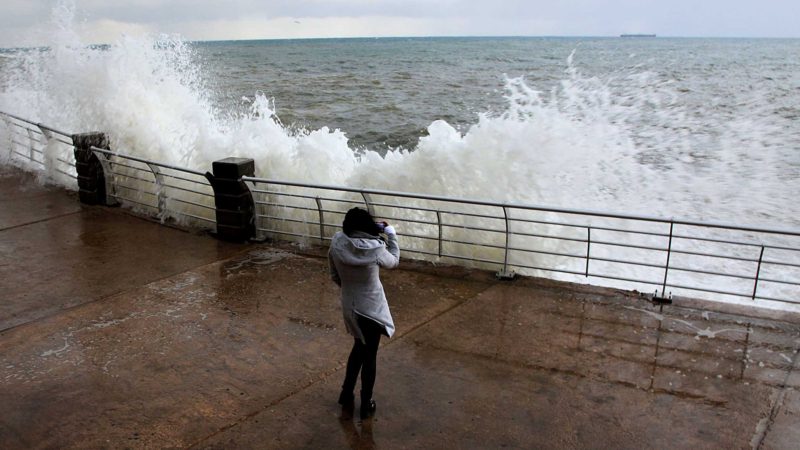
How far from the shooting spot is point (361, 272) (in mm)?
4348

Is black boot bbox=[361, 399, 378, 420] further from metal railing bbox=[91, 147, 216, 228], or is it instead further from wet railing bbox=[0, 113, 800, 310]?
metal railing bbox=[91, 147, 216, 228]

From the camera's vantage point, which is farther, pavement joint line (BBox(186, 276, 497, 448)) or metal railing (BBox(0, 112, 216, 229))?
metal railing (BBox(0, 112, 216, 229))

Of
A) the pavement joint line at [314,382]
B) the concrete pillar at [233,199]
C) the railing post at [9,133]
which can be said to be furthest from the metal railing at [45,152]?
the pavement joint line at [314,382]

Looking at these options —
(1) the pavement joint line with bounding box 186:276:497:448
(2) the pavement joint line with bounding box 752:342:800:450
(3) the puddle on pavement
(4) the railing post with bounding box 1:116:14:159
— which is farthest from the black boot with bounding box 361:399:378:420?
(4) the railing post with bounding box 1:116:14:159

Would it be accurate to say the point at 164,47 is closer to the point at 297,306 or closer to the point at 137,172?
the point at 137,172

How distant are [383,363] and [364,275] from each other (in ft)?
4.55

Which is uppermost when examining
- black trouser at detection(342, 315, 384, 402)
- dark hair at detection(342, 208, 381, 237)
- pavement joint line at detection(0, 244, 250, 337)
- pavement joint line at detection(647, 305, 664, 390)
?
dark hair at detection(342, 208, 381, 237)

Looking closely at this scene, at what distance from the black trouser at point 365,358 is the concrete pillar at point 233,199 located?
465 cm

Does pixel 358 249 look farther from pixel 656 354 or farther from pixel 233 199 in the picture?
pixel 233 199

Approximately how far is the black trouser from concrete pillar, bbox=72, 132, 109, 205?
25.6 ft

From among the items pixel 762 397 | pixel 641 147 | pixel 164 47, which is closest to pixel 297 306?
pixel 762 397

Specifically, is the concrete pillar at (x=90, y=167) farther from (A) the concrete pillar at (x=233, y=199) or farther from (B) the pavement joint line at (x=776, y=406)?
(B) the pavement joint line at (x=776, y=406)

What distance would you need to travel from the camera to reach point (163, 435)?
14.3ft

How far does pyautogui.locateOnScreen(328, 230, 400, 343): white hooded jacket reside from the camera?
4289 mm
